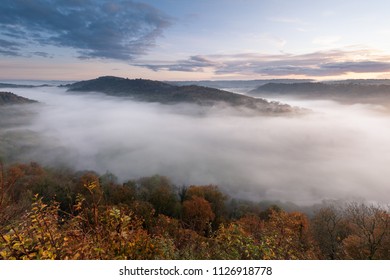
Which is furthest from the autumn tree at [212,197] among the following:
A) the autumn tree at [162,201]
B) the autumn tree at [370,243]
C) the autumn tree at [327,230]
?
the autumn tree at [370,243]

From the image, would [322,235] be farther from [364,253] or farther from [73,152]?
[73,152]

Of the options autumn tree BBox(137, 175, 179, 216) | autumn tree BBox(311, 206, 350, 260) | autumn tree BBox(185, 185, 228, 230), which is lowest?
autumn tree BBox(185, 185, 228, 230)

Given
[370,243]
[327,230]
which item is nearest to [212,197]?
[327,230]

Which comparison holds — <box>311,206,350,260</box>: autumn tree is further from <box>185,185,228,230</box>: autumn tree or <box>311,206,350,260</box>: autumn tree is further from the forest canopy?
<box>185,185,228,230</box>: autumn tree

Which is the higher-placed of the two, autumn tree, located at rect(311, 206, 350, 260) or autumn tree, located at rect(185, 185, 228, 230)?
autumn tree, located at rect(311, 206, 350, 260)

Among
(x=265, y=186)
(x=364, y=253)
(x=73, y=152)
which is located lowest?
(x=265, y=186)

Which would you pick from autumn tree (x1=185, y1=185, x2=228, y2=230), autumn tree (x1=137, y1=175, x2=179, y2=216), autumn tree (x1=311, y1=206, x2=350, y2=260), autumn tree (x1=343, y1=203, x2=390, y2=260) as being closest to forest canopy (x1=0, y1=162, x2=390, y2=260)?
autumn tree (x1=343, y1=203, x2=390, y2=260)

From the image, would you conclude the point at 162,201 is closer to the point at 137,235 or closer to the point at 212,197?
the point at 212,197

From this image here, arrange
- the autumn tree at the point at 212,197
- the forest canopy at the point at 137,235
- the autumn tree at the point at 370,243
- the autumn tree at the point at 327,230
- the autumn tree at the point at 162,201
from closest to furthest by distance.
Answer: the forest canopy at the point at 137,235, the autumn tree at the point at 370,243, the autumn tree at the point at 327,230, the autumn tree at the point at 162,201, the autumn tree at the point at 212,197

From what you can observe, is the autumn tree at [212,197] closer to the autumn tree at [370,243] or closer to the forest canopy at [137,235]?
the forest canopy at [137,235]

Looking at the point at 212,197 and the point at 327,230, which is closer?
the point at 327,230
